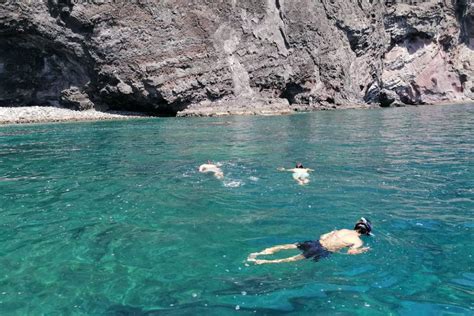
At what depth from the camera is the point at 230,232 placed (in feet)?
29.2

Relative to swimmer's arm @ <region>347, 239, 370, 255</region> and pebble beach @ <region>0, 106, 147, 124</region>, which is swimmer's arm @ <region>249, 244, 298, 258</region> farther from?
pebble beach @ <region>0, 106, 147, 124</region>

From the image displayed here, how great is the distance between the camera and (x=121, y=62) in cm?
4672

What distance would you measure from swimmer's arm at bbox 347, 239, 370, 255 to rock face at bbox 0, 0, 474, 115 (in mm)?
40862

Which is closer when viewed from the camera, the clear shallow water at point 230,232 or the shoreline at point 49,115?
the clear shallow water at point 230,232

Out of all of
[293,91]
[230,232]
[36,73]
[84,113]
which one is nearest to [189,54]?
[84,113]

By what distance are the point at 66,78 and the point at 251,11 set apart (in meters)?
23.1

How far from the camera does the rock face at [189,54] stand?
152ft

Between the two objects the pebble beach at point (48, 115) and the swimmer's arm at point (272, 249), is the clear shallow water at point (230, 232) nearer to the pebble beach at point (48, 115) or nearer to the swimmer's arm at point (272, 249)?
the swimmer's arm at point (272, 249)

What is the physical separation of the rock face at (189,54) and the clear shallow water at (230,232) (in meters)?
30.0

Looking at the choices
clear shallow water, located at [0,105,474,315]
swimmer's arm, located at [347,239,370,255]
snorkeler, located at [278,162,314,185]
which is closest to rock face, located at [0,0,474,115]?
clear shallow water, located at [0,105,474,315]

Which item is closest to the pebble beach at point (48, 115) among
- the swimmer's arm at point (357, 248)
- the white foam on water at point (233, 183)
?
the white foam on water at point (233, 183)

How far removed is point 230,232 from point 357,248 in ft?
8.42

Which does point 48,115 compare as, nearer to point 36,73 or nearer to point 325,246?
point 36,73

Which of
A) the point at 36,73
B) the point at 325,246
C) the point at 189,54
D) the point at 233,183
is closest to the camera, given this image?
the point at 325,246
